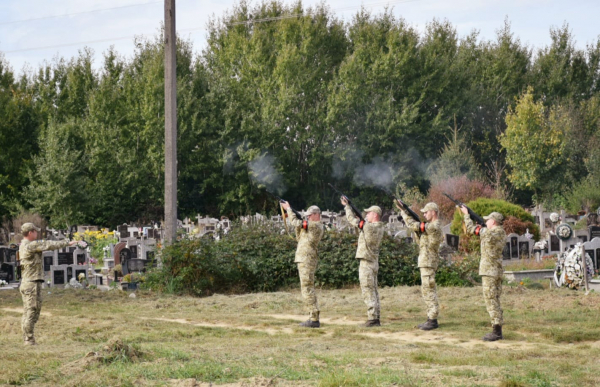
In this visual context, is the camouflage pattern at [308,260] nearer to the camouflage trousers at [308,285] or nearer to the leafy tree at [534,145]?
the camouflage trousers at [308,285]

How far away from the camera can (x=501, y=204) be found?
25.3m

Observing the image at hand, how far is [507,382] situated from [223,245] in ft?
37.6

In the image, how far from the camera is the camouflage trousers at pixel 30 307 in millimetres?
11219

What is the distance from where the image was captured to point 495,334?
11.2 m

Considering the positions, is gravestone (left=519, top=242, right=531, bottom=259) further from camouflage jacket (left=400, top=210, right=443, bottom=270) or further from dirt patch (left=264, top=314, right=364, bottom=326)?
camouflage jacket (left=400, top=210, right=443, bottom=270)

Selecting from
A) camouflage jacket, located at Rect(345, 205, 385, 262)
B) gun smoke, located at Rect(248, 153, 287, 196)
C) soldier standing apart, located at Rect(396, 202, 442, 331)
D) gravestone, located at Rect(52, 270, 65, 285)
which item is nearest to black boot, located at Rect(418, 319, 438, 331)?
soldier standing apart, located at Rect(396, 202, 442, 331)

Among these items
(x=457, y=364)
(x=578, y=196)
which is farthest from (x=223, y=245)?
(x=578, y=196)

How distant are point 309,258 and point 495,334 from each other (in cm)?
322

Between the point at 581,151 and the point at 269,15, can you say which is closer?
the point at 581,151

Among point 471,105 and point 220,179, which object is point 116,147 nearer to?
point 220,179

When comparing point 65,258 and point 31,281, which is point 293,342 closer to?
point 31,281

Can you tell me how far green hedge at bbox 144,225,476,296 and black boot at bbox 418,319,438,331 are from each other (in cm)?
557

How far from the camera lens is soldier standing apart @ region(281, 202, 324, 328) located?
12.8 meters

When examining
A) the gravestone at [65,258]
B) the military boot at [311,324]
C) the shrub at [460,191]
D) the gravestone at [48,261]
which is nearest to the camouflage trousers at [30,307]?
the military boot at [311,324]
